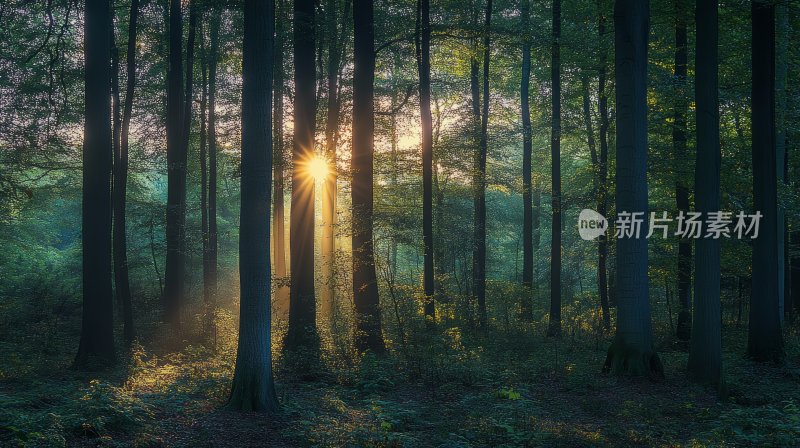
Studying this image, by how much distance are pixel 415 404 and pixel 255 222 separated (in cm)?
398

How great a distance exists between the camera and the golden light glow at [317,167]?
14.0 meters

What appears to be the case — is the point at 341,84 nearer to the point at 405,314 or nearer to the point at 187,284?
the point at 405,314

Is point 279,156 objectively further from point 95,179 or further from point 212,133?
point 212,133

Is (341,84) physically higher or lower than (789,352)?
higher

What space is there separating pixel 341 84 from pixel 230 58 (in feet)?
15.7

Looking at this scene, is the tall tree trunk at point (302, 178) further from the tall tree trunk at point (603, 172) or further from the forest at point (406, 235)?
the tall tree trunk at point (603, 172)

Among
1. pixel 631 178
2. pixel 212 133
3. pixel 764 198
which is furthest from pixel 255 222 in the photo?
pixel 212 133

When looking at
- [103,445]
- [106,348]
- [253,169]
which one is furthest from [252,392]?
[106,348]

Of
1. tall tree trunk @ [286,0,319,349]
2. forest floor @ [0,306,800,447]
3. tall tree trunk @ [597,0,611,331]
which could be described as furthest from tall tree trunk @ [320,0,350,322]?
tall tree trunk @ [597,0,611,331]

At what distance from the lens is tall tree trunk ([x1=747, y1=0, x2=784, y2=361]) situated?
12703mm

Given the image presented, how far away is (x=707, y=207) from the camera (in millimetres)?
10797

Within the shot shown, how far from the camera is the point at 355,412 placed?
8.52m

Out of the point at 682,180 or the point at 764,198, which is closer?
the point at 764,198

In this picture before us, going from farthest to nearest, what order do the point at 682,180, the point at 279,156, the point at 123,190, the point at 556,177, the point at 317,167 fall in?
the point at 556,177
the point at 123,190
the point at 279,156
the point at 682,180
the point at 317,167
